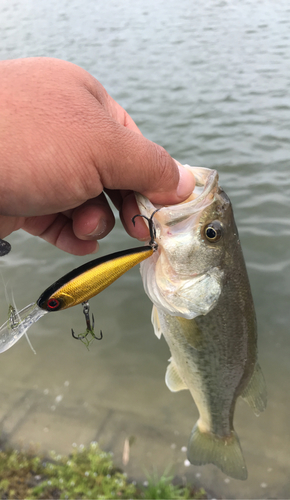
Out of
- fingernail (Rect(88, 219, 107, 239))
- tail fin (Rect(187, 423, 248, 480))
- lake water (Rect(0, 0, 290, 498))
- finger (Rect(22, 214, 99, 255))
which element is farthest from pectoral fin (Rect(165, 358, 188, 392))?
fingernail (Rect(88, 219, 107, 239))

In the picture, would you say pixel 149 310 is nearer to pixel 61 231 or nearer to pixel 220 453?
pixel 220 453

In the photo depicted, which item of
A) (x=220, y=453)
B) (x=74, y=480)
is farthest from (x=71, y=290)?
(x=74, y=480)

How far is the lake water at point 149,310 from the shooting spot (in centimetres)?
344

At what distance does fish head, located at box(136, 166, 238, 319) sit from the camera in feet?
6.65

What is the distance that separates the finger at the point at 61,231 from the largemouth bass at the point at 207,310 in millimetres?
647

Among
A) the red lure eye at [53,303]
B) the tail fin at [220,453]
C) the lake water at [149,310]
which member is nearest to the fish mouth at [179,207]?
the red lure eye at [53,303]

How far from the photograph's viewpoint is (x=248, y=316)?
2410 millimetres

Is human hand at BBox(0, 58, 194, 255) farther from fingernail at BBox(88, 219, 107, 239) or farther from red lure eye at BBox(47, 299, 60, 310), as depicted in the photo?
red lure eye at BBox(47, 299, 60, 310)

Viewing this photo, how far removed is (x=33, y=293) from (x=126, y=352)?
159cm

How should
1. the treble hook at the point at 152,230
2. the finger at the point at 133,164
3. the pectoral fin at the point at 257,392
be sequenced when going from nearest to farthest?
the finger at the point at 133,164 < the treble hook at the point at 152,230 < the pectoral fin at the point at 257,392

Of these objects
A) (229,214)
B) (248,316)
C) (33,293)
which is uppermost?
(229,214)

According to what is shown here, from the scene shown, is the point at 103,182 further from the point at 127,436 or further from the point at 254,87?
the point at 254,87

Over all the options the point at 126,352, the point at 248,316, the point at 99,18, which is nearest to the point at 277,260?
the point at 126,352

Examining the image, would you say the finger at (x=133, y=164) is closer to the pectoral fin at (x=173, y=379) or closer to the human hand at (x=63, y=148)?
the human hand at (x=63, y=148)
